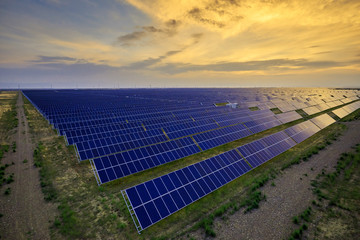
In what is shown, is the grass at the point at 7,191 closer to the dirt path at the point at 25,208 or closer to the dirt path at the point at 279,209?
the dirt path at the point at 25,208

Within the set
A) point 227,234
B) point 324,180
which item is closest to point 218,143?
point 324,180

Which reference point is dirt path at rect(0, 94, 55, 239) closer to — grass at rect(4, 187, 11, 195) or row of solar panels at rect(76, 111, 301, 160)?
grass at rect(4, 187, 11, 195)

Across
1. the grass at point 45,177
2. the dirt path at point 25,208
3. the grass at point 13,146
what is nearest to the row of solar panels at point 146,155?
the grass at point 45,177

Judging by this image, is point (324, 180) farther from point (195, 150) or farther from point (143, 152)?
point (143, 152)

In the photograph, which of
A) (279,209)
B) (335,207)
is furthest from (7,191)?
(335,207)

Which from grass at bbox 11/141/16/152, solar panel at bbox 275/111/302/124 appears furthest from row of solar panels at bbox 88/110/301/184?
solar panel at bbox 275/111/302/124

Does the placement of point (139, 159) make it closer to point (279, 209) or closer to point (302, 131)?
point (279, 209)
